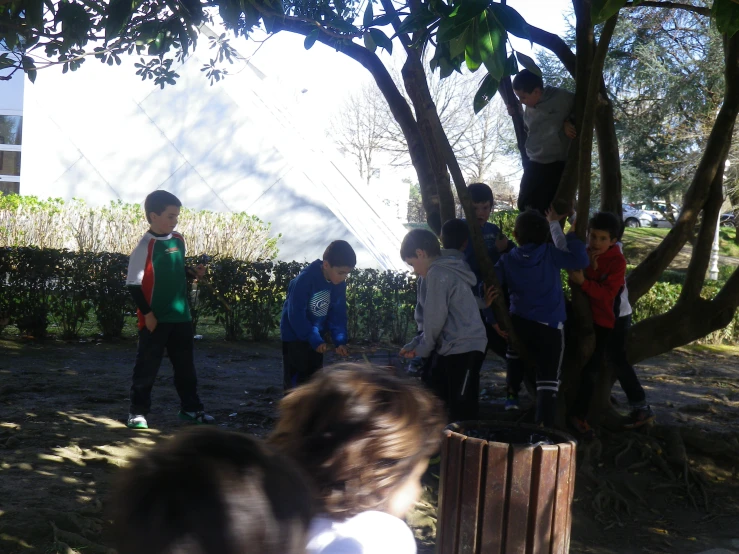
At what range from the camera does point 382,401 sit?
5.25ft

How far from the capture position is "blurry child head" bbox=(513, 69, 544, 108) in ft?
17.6

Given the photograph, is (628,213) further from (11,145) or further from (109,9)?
(109,9)

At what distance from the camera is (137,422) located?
19.2 ft

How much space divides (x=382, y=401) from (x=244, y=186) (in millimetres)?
14509

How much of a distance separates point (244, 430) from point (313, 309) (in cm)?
135

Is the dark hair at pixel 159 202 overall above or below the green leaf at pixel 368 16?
below

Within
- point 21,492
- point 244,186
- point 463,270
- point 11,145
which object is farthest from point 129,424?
point 11,145

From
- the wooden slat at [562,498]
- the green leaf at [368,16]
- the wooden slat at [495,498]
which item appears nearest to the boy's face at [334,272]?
the green leaf at [368,16]

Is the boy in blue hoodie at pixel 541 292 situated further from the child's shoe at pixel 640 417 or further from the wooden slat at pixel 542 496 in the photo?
the wooden slat at pixel 542 496

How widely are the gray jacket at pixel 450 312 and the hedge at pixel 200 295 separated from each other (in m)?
5.14

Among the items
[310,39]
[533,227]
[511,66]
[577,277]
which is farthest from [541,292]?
[310,39]

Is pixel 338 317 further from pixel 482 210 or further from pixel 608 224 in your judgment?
pixel 608 224

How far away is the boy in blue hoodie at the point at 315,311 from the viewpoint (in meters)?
5.48

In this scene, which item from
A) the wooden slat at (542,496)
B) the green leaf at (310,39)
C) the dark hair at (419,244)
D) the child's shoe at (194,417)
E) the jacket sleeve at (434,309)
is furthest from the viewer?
the child's shoe at (194,417)
